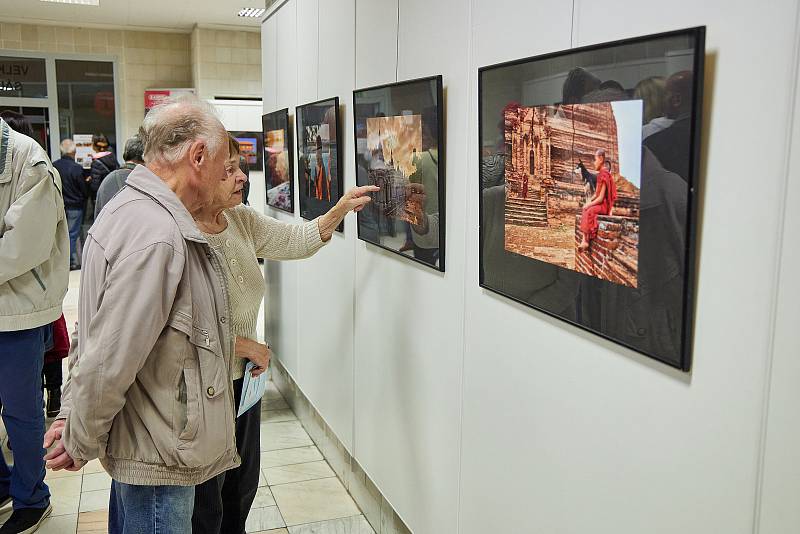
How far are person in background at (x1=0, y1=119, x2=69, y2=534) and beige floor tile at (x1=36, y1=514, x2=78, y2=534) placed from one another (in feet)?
0.18

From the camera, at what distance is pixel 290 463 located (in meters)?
4.27

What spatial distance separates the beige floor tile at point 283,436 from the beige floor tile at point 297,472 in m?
0.31

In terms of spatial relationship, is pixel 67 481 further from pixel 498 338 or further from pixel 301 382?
pixel 498 338

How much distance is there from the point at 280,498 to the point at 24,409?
133cm

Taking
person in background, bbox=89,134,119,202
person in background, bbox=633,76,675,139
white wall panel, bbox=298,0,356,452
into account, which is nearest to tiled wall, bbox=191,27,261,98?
person in background, bbox=89,134,119,202

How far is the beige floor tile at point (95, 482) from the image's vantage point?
393 cm

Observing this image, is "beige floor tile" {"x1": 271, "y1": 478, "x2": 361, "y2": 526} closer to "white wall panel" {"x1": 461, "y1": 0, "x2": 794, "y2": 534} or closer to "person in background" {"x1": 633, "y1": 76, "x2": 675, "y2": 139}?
"white wall panel" {"x1": 461, "y1": 0, "x2": 794, "y2": 534}

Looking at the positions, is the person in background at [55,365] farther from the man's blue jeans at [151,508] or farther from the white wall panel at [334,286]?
the man's blue jeans at [151,508]

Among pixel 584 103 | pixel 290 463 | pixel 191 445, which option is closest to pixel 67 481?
pixel 290 463

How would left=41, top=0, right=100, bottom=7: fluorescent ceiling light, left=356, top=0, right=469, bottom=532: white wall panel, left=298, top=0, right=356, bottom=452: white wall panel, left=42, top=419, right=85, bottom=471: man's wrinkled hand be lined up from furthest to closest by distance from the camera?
left=41, top=0, right=100, bottom=7: fluorescent ceiling light
left=298, top=0, right=356, bottom=452: white wall panel
left=356, top=0, right=469, bottom=532: white wall panel
left=42, top=419, right=85, bottom=471: man's wrinkled hand

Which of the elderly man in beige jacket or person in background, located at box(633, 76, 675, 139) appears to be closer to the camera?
person in background, located at box(633, 76, 675, 139)

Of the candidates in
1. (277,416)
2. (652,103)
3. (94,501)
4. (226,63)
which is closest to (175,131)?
(652,103)

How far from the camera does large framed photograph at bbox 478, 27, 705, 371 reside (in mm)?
1401

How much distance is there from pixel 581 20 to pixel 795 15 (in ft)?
1.99
